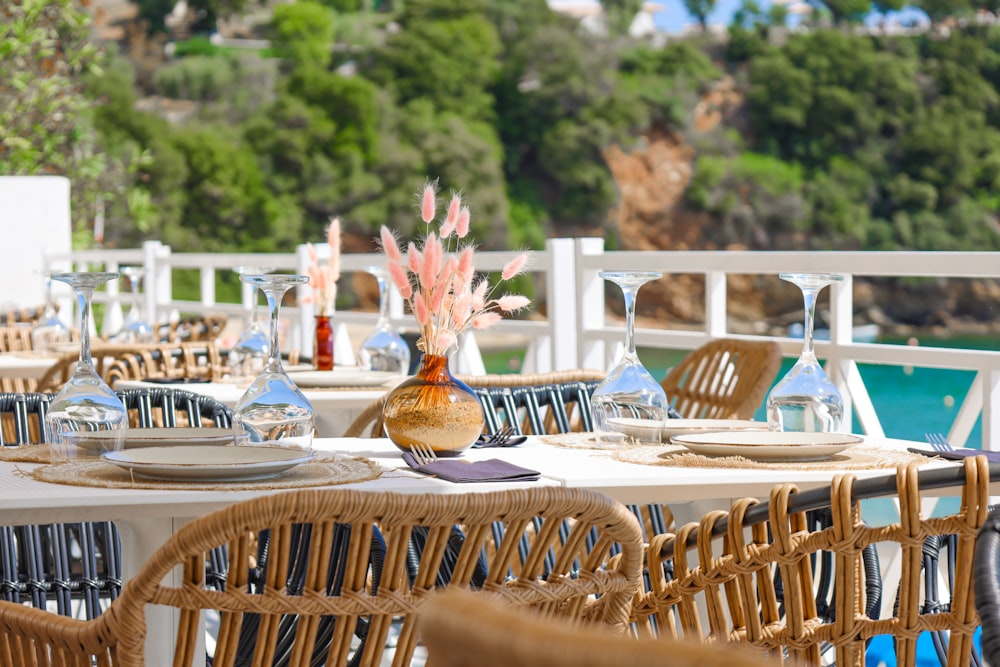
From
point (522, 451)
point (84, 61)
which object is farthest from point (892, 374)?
point (522, 451)

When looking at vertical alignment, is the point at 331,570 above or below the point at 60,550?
above

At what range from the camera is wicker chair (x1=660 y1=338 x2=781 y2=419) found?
8.66 ft

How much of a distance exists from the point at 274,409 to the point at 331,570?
0.65 meters

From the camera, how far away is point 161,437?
1814mm

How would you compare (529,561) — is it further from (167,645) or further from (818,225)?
(818,225)

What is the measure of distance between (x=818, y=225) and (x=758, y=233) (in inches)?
64.4

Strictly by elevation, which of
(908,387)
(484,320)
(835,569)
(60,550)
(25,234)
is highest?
(25,234)

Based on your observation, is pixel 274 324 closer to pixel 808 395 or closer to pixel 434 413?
pixel 434 413

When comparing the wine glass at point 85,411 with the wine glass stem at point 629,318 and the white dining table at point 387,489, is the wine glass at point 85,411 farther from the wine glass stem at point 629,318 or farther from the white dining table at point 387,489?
the wine glass stem at point 629,318

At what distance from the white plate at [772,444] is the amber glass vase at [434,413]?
0.29 m

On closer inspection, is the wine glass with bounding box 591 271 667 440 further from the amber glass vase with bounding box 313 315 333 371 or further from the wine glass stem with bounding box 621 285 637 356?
the amber glass vase with bounding box 313 315 333 371

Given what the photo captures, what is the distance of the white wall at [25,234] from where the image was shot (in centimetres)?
955

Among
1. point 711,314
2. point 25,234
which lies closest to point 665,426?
point 711,314

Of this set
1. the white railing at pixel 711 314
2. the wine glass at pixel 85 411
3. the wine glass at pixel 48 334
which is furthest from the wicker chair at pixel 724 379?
the wine glass at pixel 48 334
